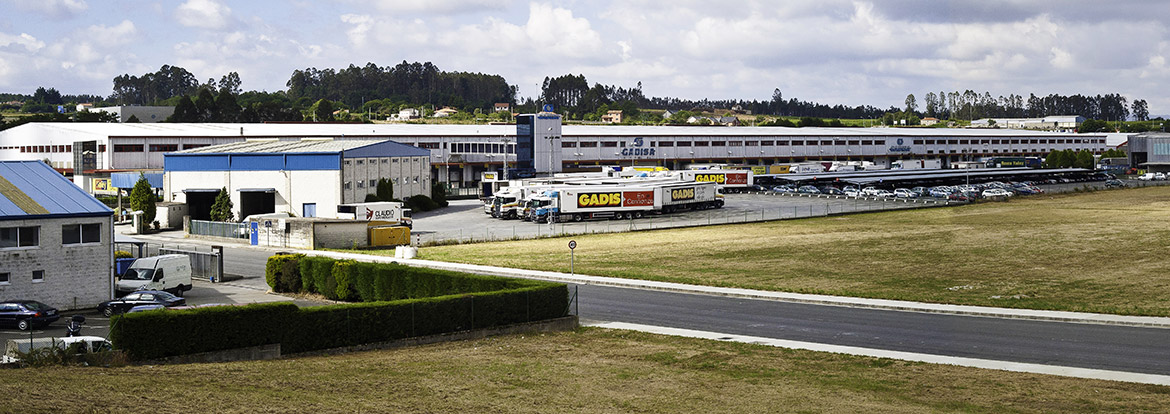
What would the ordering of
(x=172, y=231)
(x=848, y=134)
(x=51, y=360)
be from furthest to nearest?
(x=848, y=134), (x=172, y=231), (x=51, y=360)

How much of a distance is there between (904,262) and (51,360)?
40442 millimetres

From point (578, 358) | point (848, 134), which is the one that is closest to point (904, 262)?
point (578, 358)

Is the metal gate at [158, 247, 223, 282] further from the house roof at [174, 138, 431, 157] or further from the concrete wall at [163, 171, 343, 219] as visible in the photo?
the house roof at [174, 138, 431, 157]

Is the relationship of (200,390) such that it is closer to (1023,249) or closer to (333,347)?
(333,347)

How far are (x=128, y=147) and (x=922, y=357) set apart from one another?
9762 centimetres

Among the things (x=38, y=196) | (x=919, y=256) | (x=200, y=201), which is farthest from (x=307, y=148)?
(x=919, y=256)

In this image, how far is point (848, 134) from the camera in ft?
554

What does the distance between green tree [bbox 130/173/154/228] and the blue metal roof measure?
35012mm

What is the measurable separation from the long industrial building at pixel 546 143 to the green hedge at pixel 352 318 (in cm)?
6396

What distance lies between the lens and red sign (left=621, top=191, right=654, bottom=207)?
8381 centimetres

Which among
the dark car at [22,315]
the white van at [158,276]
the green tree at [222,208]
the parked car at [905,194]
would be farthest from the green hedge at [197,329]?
the parked car at [905,194]

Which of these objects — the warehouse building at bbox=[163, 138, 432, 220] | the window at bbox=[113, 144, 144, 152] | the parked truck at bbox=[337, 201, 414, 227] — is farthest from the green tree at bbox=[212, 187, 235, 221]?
the window at bbox=[113, 144, 144, 152]

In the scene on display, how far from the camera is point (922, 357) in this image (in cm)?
2886

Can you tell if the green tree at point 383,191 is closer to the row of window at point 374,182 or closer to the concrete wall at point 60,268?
the row of window at point 374,182
